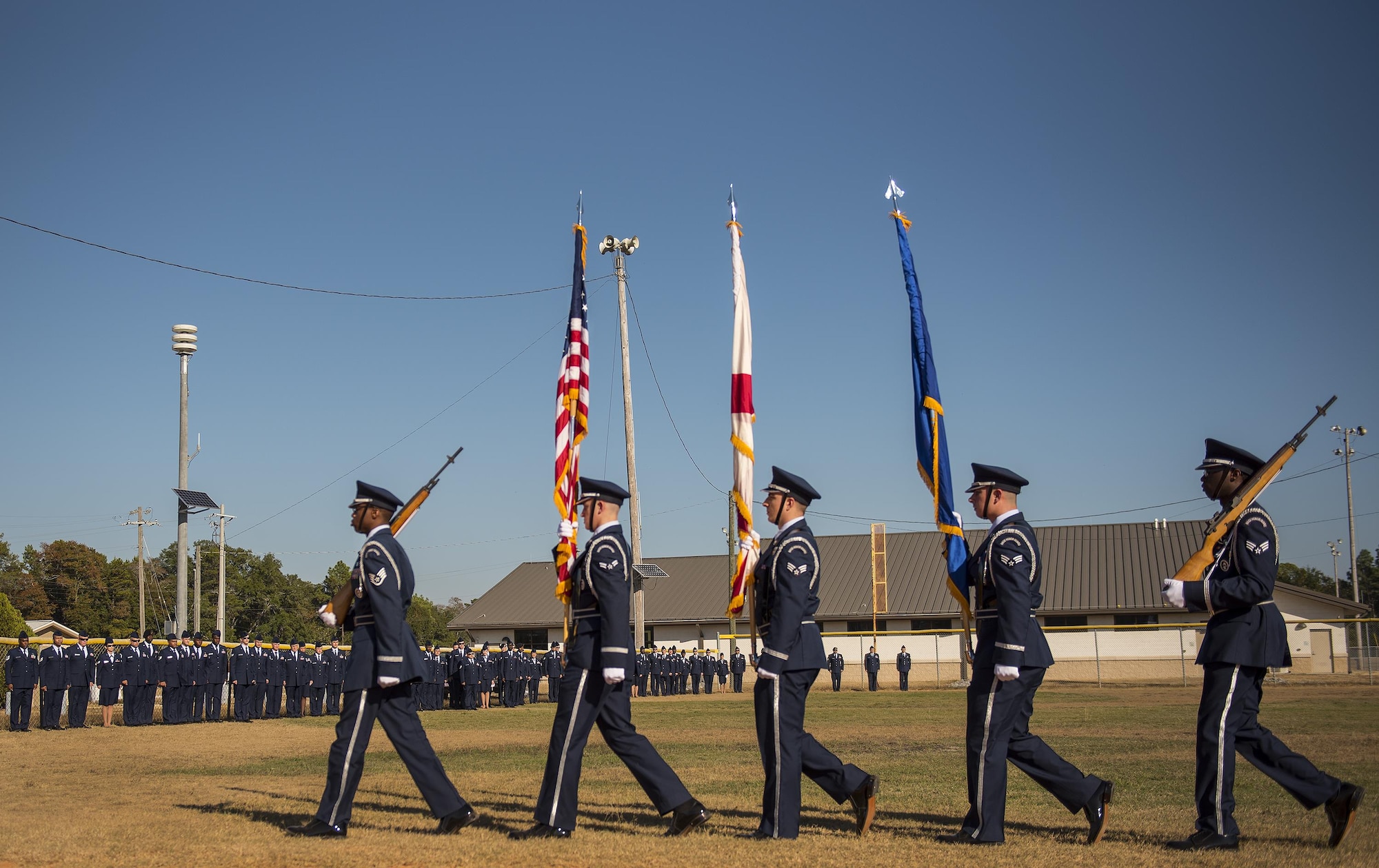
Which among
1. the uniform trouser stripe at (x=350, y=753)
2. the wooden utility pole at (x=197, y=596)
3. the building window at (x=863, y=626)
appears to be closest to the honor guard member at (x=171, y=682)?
the uniform trouser stripe at (x=350, y=753)

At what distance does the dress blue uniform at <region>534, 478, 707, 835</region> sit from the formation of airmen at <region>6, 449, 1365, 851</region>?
0.4 inches

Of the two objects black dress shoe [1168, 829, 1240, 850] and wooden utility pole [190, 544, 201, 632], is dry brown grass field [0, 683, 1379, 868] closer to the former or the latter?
black dress shoe [1168, 829, 1240, 850]

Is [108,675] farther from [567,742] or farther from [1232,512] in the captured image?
[1232,512]

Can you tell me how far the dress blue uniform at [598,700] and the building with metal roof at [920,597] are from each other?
3812 centimetres

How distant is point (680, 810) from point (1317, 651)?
43.2 m

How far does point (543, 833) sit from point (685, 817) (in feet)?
2.93

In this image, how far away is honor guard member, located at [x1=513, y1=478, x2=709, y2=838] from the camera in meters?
7.24

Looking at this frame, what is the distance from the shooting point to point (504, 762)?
12484 millimetres

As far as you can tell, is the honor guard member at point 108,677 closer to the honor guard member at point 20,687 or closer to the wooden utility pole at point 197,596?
the honor guard member at point 20,687

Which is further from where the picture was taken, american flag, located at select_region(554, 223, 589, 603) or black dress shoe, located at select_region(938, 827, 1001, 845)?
american flag, located at select_region(554, 223, 589, 603)

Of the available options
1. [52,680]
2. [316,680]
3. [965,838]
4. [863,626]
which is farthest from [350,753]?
[863,626]

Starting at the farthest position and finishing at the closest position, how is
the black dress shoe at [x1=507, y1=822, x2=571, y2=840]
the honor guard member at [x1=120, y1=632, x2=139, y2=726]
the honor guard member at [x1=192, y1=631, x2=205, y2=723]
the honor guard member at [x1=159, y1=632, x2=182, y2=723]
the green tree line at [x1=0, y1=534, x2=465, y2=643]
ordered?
the green tree line at [x1=0, y1=534, x2=465, y2=643] → the honor guard member at [x1=192, y1=631, x2=205, y2=723] → the honor guard member at [x1=159, y1=632, x2=182, y2=723] → the honor guard member at [x1=120, y1=632, x2=139, y2=726] → the black dress shoe at [x1=507, y1=822, x2=571, y2=840]

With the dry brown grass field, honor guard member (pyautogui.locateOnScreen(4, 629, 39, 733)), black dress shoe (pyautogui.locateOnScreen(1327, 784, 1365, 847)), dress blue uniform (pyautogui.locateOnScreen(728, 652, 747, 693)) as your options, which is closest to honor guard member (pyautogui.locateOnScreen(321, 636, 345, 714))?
the dry brown grass field

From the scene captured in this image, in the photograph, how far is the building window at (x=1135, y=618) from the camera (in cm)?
4856
